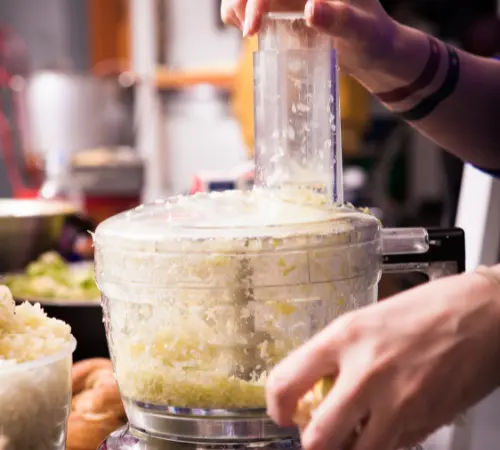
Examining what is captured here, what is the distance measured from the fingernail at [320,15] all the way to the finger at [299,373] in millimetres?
317

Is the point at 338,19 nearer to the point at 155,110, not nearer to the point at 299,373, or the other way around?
the point at 299,373

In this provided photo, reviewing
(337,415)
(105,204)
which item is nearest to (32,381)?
(337,415)

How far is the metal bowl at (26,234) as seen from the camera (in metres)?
1.32

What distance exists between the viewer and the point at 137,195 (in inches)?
97.7

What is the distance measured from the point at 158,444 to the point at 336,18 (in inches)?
15.4

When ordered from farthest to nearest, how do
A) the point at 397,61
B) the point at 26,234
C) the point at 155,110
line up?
the point at 155,110
the point at 26,234
the point at 397,61

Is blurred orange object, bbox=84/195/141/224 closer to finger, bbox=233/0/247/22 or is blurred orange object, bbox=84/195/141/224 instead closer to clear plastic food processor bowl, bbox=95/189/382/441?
finger, bbox=233/0/247/22

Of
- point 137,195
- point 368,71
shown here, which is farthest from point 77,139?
point 368,71

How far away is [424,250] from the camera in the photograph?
0.59 meters

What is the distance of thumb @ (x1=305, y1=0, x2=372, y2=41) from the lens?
65cm

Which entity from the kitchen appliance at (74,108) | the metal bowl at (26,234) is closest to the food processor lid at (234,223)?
the metal bowl at (26,234)

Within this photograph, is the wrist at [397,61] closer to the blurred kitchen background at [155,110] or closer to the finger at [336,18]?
the finger at [336,18]

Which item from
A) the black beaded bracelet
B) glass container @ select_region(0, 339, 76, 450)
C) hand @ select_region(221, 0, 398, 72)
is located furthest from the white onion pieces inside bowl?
the black beaded bracelet

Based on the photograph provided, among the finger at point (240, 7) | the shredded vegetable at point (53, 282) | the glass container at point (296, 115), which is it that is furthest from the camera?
the shredded vegetable at point (53, 282)
